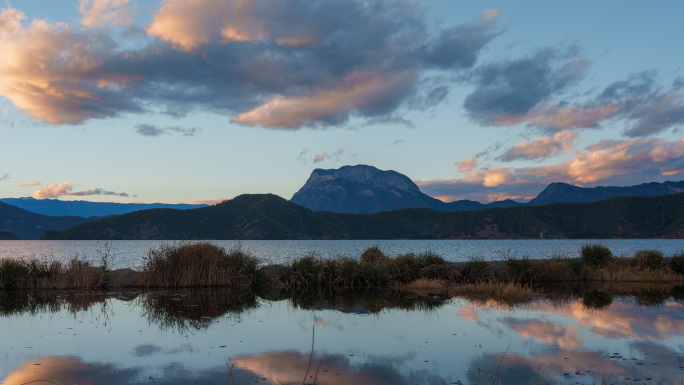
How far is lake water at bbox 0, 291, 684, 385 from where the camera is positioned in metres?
9.20

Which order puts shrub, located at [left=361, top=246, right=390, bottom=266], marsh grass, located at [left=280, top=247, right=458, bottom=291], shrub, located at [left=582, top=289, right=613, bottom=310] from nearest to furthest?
shrub, located at [left=582, top=289, right=613, bottom=310], marsh grass, located at [left=280, top=247, right=458, bottom=291], shrub, located at [left=361, top=246, right=390, bottom=266]

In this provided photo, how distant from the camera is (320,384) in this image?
8562mm

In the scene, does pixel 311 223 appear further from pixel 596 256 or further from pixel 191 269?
pixel 191 269

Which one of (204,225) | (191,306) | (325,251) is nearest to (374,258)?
(191,306)

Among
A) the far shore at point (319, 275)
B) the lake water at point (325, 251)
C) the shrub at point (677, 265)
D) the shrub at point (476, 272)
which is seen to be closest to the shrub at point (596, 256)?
the lake water at point (325, 251)

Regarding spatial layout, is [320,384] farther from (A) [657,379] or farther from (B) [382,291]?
(B) [382,291]

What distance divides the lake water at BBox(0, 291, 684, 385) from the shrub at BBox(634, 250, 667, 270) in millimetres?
11591

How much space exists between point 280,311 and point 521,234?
616 ft

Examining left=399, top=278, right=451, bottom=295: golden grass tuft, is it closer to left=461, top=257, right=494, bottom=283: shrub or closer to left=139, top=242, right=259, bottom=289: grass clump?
left=461, top=257, right=494, bottom=283: shrub

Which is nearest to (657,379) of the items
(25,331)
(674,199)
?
(25,331)

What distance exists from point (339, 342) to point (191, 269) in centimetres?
1392

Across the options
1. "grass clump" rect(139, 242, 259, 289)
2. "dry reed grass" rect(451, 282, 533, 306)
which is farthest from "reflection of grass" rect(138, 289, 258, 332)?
"dry reed grass" rect(451, 282, 533, 306)

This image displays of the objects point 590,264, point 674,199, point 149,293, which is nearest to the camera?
point 149,293

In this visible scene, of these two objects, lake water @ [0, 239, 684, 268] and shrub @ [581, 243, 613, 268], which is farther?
lake water @ [0, 239, 684, 268]
